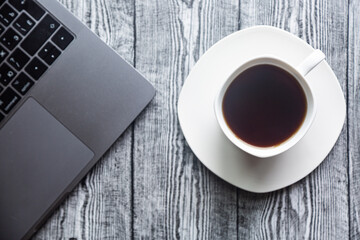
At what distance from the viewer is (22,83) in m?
0.71

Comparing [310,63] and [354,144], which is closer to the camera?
[310,63]

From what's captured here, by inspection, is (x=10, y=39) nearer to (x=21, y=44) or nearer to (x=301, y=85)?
(x=21, y=44)

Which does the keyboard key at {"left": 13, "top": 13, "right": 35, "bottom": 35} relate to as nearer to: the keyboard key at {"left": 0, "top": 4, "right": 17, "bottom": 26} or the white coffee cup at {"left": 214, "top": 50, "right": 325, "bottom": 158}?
the keyboard key at {"left": 0, "top": 4, "right": 17, "bottom": 26}

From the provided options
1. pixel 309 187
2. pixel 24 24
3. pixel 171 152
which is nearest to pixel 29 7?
pixel 24 24

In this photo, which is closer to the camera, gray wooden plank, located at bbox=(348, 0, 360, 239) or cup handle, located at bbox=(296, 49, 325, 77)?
cup handle, located at bbox=(296, 49, 325, 77)

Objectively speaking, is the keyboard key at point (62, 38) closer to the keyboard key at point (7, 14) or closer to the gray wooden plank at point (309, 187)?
the keyboard key at point (7, 14)

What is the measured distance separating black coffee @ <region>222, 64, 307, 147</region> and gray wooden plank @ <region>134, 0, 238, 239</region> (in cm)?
11

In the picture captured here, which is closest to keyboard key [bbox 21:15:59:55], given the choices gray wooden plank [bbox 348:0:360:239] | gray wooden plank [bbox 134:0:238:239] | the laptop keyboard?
the laptop keyboard

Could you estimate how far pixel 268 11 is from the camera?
30.0 inches

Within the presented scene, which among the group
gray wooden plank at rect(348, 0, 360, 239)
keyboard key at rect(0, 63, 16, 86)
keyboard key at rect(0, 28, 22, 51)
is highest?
keyboard key at rect(0, 28, 22, 51)

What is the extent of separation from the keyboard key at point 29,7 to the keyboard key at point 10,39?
4 centimetres

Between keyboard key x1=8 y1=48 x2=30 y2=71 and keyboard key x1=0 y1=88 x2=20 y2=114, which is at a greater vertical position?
keyboard key x1=8 y1=48 x2=30 y2=71

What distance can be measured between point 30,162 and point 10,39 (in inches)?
7.4

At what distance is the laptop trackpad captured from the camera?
72 centimetres
